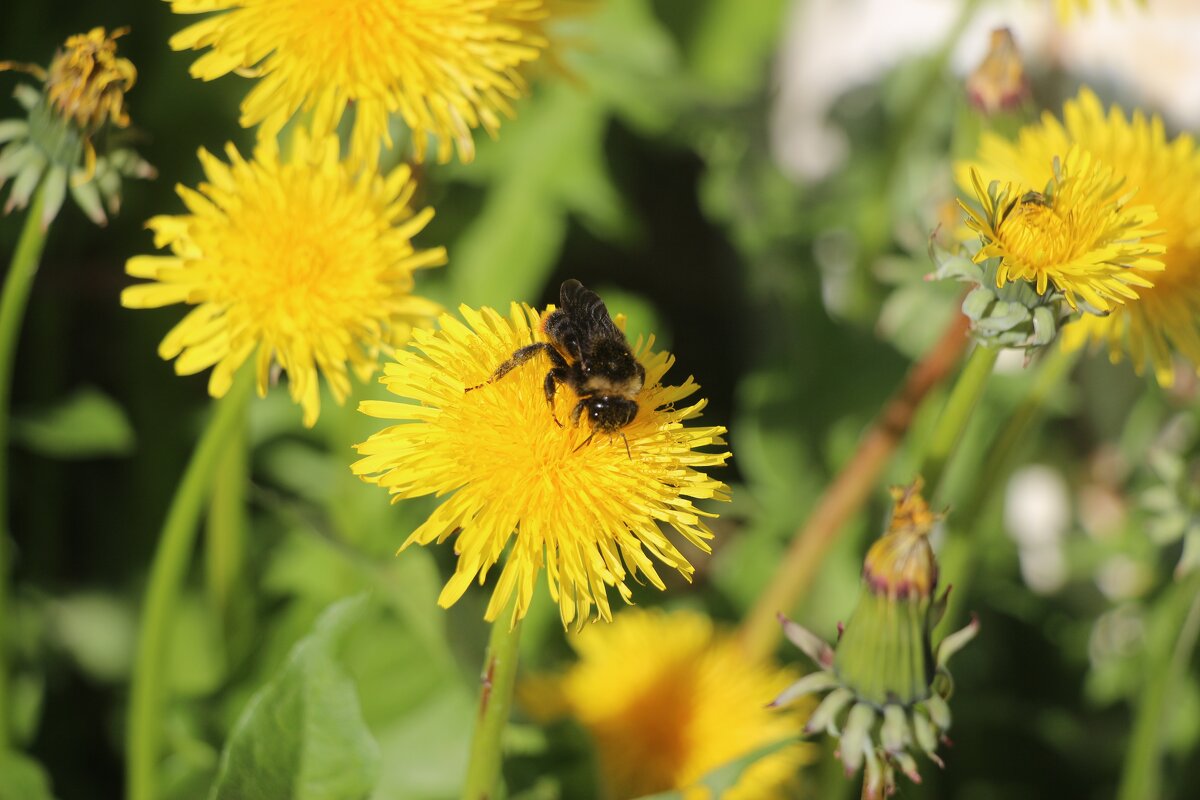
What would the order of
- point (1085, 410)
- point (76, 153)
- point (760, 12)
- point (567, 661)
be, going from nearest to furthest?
point (76, 153) → point (567, 661) → point (1085, 410) → point (760, 12)

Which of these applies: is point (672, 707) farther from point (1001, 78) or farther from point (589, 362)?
point (1001, 78)

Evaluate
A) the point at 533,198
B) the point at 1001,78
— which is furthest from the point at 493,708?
the point at 533,198

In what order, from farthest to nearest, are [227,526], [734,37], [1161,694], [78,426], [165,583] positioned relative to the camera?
[734,37] → [78,426] → [227,526] → [1161,694] → [165,583]

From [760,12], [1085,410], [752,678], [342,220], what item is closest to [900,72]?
[760,12]

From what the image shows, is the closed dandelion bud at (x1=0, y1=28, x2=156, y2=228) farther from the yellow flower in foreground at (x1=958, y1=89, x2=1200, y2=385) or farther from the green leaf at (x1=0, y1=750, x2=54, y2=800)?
the yellow flower in foreground at (x1=958, y1=89, x2=1200, y2=385)

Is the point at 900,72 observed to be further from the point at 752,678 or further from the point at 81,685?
the point at 81,685

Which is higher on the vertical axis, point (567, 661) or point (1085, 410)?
point (1085, 410)
